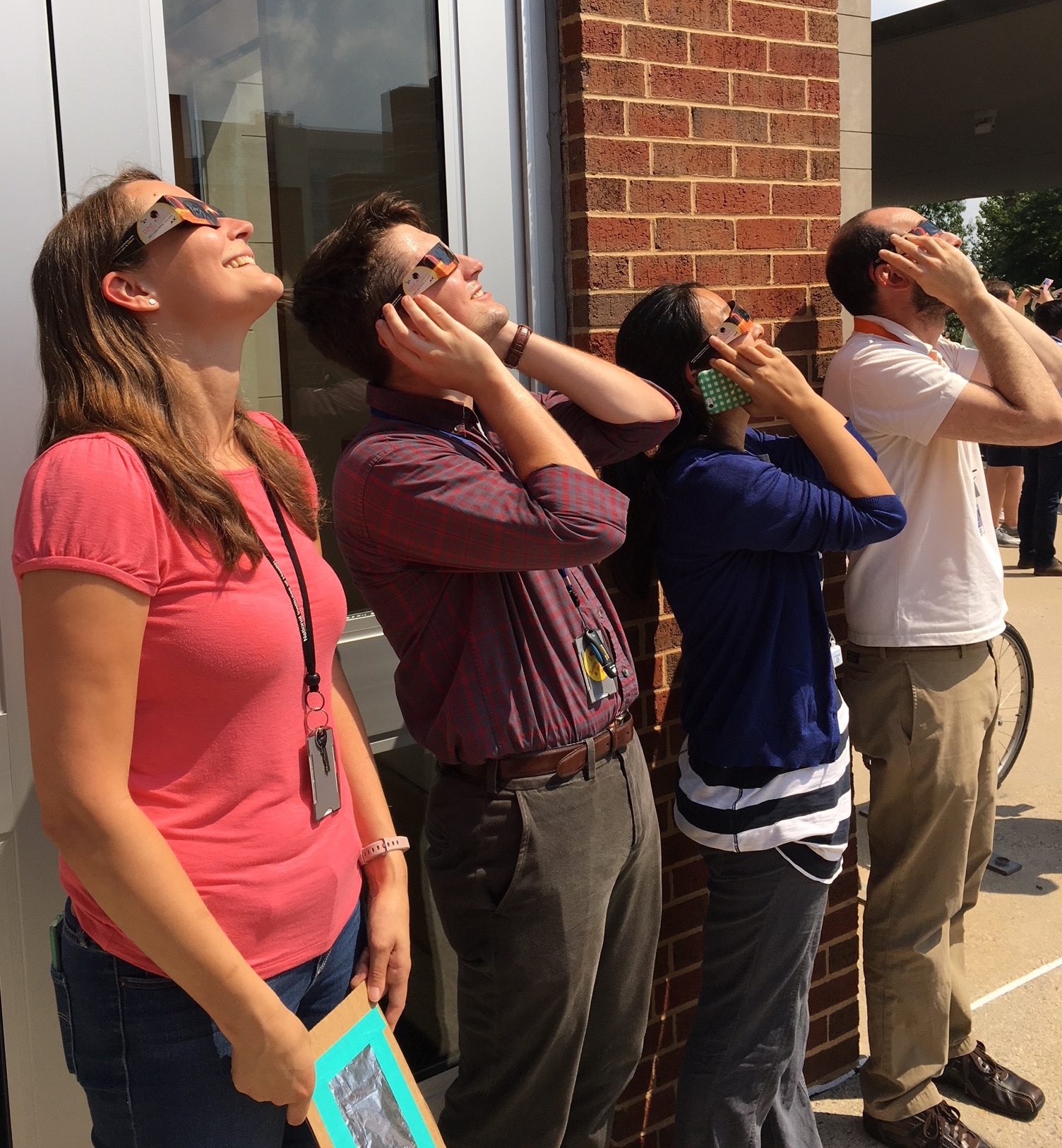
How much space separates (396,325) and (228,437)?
0.33 meters

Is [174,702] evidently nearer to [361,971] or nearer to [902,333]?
[361,971]

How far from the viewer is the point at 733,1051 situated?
2.45 meters

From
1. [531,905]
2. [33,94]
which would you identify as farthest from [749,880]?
[33,94]

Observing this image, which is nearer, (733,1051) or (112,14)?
(112,14)

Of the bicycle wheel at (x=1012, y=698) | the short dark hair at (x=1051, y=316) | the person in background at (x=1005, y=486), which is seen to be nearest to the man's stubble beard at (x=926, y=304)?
the bicycle wheel at (x=1012, y=698)

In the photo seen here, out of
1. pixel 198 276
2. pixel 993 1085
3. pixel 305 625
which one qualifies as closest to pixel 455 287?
pixel 198 276

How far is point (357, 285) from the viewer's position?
6.54 ft

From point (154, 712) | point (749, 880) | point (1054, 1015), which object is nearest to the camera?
point (154, 712)

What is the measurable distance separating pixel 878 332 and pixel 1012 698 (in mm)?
3348

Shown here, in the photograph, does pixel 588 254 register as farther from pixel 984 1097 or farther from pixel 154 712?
pixel 984 1097

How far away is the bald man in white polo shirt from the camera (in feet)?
9.18

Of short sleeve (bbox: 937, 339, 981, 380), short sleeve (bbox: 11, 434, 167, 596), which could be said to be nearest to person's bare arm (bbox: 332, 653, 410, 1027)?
short sleeve (bbox: 11, 434, 167, 596)

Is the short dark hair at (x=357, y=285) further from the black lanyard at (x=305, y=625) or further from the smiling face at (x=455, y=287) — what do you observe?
the black lanyard at (x=305, y=625)

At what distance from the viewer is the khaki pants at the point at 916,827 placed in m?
2.86
